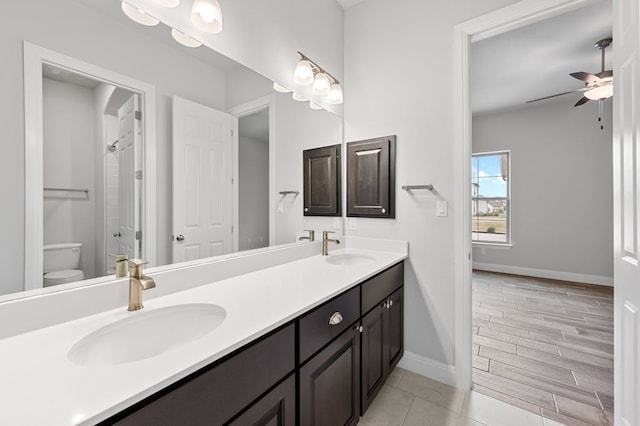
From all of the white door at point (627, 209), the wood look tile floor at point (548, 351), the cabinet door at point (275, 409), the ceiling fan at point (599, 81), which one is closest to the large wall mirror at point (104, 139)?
the cabinet door at point (275, 409)

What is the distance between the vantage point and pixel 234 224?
4.76 feet

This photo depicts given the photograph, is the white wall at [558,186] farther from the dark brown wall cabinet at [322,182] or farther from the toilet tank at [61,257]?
the toilet tank at [61,257]

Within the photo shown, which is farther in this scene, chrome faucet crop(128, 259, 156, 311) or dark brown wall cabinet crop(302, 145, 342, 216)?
dark brown wall cabinet crop(302, 145, 342, 216)

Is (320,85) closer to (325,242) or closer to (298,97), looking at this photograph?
(298,97)

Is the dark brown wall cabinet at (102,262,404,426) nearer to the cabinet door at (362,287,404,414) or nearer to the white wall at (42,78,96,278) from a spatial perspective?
the cabinet door at (362,287,404,414)

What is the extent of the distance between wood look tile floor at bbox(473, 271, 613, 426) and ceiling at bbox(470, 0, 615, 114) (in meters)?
2.26

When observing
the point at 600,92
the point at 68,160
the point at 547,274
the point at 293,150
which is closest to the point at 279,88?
the point at 293,150

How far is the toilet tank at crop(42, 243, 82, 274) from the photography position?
2.74ft

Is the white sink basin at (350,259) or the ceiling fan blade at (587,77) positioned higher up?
the ceiling fan blade at (587,77)

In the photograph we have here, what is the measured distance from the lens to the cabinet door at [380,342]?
A: 1470 millimetres

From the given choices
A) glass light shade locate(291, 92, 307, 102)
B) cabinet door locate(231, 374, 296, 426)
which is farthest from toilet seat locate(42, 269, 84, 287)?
glass light shade locate(291, 92, 307, 102)

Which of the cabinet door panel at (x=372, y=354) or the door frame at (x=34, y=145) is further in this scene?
the cabinet door panel at (x=372, y=354)

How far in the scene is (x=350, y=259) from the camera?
213 cm

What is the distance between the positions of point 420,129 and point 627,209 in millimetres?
1173
